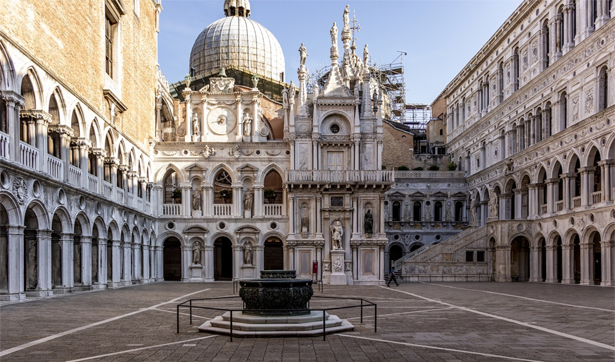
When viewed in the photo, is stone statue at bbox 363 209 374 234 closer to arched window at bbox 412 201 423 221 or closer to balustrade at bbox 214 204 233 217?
balustrade at bbox 214 204 233 217

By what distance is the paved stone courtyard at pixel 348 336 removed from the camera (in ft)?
39.0

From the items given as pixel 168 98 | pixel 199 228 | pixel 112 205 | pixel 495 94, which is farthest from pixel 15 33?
pixel 495 94

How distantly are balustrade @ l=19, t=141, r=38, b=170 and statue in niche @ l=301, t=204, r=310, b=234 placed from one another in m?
20.0

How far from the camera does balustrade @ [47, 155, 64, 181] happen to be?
26.4 m

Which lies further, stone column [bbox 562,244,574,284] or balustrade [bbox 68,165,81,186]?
stone column [bbox 562,244,574,284]

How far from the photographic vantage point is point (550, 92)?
41062 mm

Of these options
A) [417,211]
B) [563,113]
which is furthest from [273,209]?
[563,113]

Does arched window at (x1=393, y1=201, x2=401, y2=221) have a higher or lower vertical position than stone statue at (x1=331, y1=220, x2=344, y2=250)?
higher

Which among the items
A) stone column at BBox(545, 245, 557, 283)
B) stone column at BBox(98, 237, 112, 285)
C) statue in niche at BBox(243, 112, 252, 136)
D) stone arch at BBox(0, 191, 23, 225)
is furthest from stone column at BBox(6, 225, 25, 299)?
stone column at BBox(545, 245, 557, 283)

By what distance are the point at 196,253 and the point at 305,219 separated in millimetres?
7205

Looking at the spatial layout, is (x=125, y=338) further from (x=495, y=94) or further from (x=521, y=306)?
(x=495, y=94)

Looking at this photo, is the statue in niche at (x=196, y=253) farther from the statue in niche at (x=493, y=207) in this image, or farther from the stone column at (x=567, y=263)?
the stone column at (x=567, y=263)

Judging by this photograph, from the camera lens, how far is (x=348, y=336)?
14.1m

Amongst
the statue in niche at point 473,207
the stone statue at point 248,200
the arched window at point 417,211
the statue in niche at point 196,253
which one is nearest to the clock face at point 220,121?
the stone statue at point 248,200
